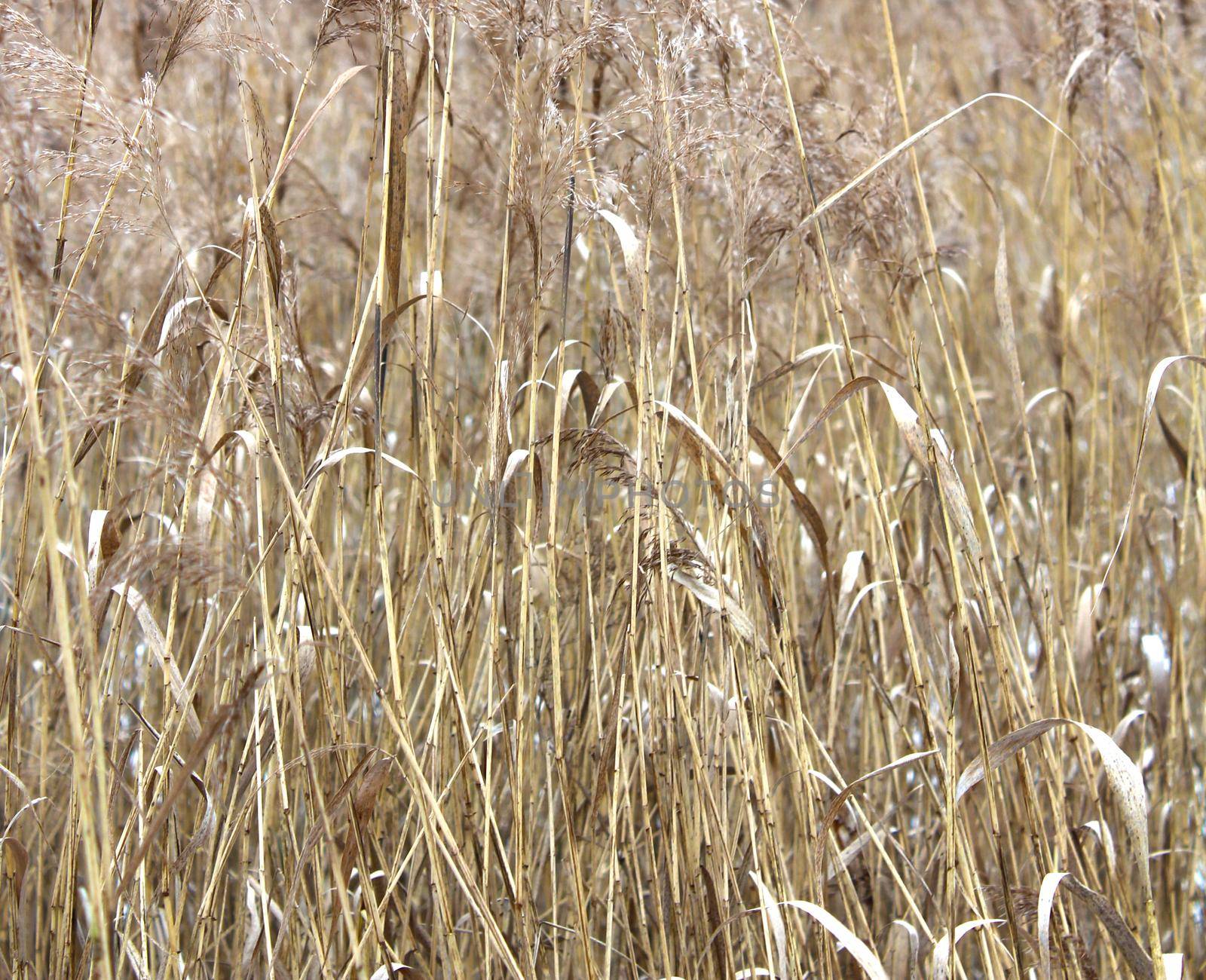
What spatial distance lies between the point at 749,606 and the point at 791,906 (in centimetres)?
30

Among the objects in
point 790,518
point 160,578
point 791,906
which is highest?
point 790,518

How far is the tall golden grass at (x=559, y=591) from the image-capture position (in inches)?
37.0

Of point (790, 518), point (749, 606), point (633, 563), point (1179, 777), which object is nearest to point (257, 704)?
point (633, 563)

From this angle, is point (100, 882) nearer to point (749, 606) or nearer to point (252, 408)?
point (252, 408)

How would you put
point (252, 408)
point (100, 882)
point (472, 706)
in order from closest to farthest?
point (100, 882), point (252, 408), point (472, 706)

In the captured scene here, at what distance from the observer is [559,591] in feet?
4.24

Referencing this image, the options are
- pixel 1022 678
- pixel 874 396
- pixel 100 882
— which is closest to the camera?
pixel 100 882

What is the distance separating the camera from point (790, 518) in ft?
5.56

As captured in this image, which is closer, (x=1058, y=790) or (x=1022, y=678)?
(x=1058, y=790)

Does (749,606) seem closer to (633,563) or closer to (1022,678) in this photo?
(633,563)

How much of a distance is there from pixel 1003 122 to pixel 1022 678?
3.27m

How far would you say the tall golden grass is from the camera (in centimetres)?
94

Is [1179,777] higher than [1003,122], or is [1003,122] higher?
[1003,122]

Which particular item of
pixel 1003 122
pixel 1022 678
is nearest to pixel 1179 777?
pixel 1022 678
